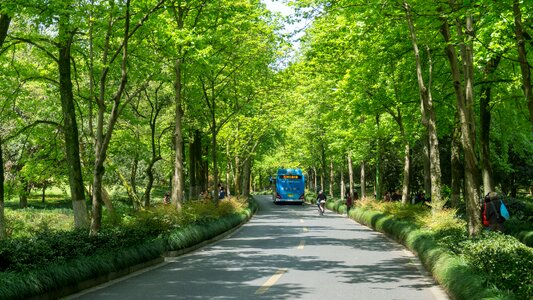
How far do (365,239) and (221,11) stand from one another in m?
10.1

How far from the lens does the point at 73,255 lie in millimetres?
10039

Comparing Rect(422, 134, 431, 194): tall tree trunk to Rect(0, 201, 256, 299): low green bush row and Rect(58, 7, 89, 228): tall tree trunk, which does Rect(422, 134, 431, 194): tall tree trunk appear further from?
Rect(58, 7, 89, 228): tall tree trunk

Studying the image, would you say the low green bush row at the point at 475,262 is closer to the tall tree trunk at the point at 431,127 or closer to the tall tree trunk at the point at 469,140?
the tall tree trunk at the point at 469,140

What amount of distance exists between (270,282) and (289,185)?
46.2m

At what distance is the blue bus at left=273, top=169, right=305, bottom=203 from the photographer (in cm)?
5559

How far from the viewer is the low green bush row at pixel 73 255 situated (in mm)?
8078

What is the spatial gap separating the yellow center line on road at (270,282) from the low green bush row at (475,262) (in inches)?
123


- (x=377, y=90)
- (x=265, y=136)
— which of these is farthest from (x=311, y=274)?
(x=265, y=136)

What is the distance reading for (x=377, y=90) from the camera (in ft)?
80.6

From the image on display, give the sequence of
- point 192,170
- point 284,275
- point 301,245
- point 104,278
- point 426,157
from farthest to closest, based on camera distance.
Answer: point 192,170, point 426,157, point 301,245, point 284,275, point 104,278

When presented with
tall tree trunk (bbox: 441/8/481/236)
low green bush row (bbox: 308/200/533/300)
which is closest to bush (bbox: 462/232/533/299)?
low green bush row (bbox: 308/200/533/300)

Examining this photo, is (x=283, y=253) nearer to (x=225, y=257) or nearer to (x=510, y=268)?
(x=225, y=257)

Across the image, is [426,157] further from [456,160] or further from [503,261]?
[503,261]

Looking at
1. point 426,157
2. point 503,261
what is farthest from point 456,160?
point 503,261
